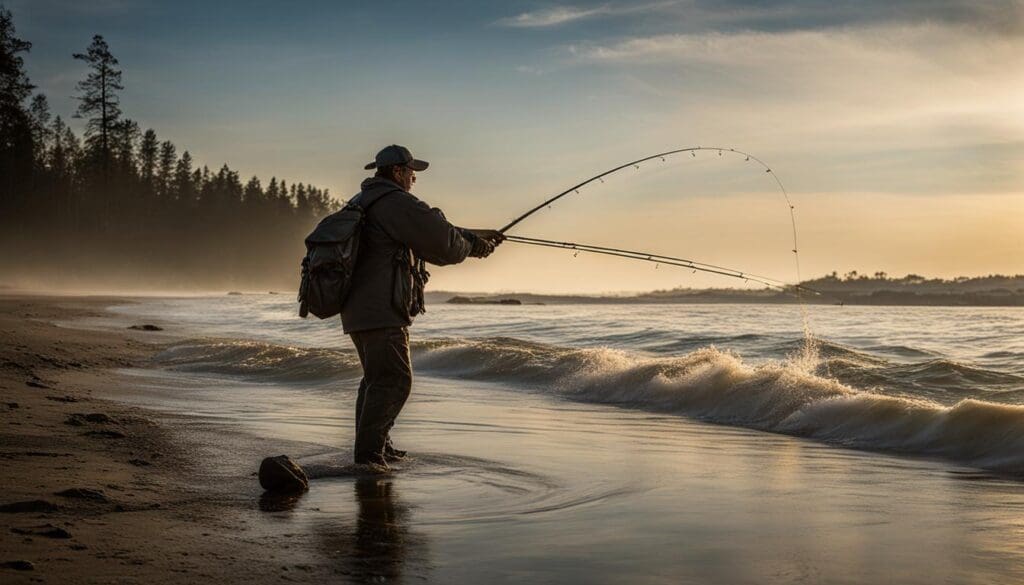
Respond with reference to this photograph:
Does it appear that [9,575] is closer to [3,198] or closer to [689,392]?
[689,392]

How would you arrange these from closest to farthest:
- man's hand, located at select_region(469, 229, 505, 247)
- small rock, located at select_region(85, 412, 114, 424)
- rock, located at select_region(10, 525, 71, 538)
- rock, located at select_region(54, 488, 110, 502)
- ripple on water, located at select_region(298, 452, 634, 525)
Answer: rock, located at select_region(10, 525, 71, 538) < rock, located at select_region(54, 488, 110, 502) < ripple on water, located at select_region(298, 452, 634, 525) < man's hand, located at select_region(469, 229, 505, 247) < small rock, located at select_region(85, 412, 114, 424)

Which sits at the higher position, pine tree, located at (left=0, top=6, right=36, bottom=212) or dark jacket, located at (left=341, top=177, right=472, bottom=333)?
pine tree, located at (left=0, top=6, right=36, bottom=212)

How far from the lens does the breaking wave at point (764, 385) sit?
25.5 ft

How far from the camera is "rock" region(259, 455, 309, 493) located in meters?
5.34

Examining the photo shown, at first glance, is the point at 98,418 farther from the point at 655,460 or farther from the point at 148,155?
the point at 148,155

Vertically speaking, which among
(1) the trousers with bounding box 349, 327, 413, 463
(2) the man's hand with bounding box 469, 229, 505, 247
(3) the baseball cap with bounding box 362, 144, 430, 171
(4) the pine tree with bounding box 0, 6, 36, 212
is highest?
(4) the pine tree with bounding box 0, 6, 36, 212

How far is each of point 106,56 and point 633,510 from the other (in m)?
68.7

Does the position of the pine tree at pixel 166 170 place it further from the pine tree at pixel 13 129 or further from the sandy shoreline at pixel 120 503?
the sandy shoreline at pixel 120 503

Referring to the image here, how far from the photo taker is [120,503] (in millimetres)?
4770

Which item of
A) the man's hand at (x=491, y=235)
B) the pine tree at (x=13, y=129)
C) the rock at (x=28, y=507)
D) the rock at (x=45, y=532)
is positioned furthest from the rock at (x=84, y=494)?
the pine tree at (x=13, y=129)

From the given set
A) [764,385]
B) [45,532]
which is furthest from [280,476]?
[764,385]

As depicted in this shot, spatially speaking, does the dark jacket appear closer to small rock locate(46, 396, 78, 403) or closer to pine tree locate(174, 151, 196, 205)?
small rock locate(46, 396, 78, 403)

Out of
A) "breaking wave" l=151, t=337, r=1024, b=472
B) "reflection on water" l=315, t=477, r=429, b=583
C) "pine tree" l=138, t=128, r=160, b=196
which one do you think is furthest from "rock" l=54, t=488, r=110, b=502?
"pine tree" l=138, t=128, r=160, b=196

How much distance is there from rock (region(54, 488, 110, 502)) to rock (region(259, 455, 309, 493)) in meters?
0.84
